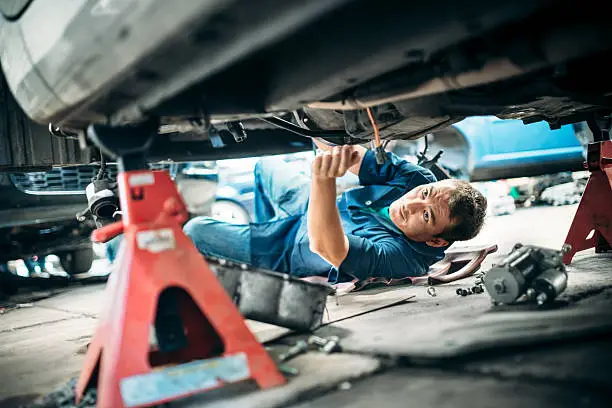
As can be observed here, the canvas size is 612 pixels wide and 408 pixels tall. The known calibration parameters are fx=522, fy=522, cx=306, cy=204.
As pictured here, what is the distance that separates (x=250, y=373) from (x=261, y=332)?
54cm

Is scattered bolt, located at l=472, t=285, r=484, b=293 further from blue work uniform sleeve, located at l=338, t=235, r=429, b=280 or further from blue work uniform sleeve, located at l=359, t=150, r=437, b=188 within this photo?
blue work uniform sleeve, located at l=359, t=150, r=437, b=188

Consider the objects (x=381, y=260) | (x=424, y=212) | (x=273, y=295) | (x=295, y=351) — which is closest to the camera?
(x=295, y=351)

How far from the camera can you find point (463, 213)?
85.4 inches

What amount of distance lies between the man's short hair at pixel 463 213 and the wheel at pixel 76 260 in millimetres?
2901

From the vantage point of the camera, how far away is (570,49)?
94 cm

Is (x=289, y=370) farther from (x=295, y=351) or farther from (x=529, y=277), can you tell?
(x=529, y=277)

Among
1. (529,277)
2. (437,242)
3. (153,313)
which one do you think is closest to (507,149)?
(437,242)

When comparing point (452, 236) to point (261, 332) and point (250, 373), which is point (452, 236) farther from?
point (250, 373)

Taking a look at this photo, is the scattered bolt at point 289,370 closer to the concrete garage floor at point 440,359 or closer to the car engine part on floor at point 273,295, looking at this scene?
the concrete garage floor at point 440,359

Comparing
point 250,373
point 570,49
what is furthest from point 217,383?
point 570,49

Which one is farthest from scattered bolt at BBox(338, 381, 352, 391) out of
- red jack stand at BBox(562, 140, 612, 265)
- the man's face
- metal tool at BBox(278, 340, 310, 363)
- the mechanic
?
red jack stand at BBox(562, 140, 612, 265)

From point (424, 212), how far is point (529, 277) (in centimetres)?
66

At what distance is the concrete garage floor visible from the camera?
0.92 meters

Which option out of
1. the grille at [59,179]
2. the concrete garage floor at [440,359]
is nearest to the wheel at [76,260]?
the grille at [59,179]
